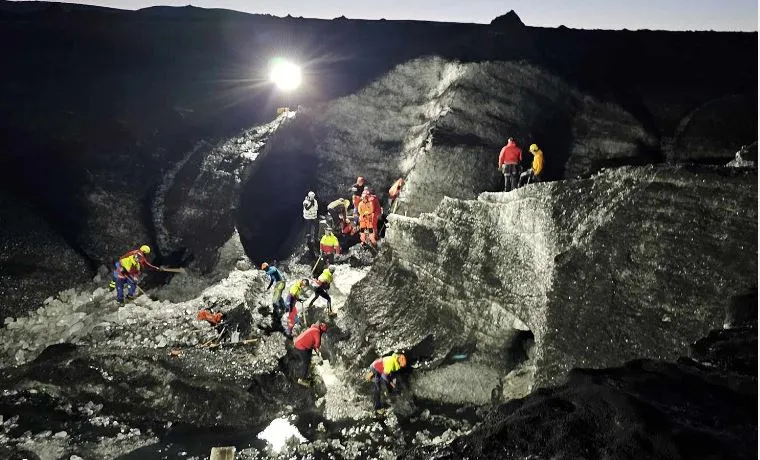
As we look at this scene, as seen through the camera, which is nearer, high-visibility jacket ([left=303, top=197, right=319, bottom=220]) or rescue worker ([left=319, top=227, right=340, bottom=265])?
rescue worker ([left=319, top=227, right=340, bottom=265])

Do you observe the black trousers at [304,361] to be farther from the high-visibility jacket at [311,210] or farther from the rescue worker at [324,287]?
the high-visibility jacket at [311,210]

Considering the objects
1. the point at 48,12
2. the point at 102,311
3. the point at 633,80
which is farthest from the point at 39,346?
the point at 633,80

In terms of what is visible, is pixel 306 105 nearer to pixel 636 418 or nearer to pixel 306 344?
pixel 306 344

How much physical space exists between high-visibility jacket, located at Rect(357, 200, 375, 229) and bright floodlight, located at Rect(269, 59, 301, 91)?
27.5ft

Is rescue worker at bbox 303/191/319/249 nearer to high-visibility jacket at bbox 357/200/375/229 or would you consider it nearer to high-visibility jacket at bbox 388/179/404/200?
high-visibility jacket at bbox 357/200/375/229

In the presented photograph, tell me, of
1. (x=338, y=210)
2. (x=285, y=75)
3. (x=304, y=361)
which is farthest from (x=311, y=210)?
(x=285, y=75)

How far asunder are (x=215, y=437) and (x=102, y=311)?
679 cm

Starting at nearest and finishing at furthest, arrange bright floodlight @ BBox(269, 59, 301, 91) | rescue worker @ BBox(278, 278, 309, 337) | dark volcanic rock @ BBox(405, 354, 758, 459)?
dark volcanic rock @ BBox(405, 354, 758, 459) < rescue worker @ BBox(278, 278, 309, 337) < bright floodlight @ BBox(269, 59, 301, 91)

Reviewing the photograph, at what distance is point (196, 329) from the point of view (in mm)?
13016

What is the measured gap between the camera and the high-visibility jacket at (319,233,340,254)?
1641 centimetres

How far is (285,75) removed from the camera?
71.5 feet

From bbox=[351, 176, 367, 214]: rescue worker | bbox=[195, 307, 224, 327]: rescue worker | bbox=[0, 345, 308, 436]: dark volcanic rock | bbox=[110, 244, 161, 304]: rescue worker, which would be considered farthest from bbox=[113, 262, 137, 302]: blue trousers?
bbox=[351, 176, 367, 214]: rescue worker

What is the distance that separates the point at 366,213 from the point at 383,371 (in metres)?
7.19

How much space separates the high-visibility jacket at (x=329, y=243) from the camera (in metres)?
16.4
